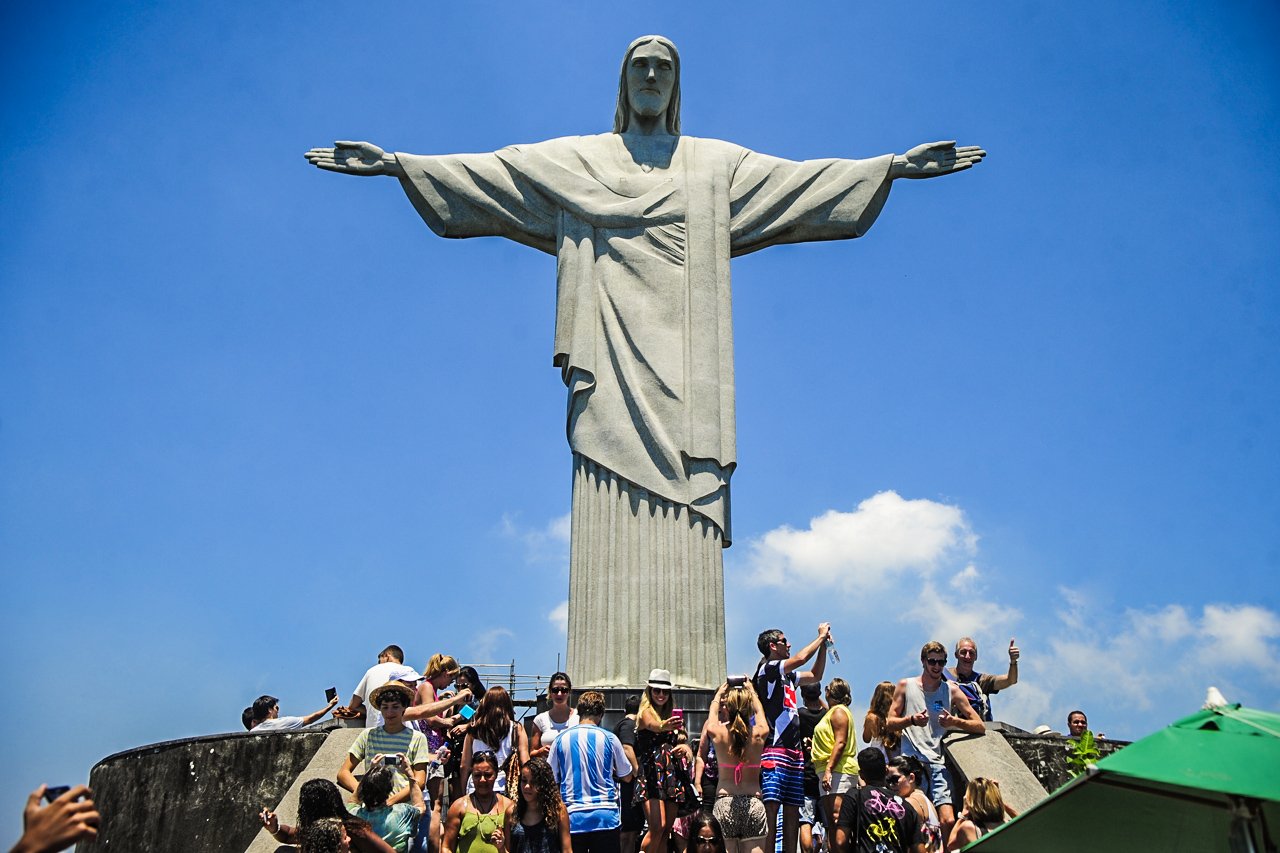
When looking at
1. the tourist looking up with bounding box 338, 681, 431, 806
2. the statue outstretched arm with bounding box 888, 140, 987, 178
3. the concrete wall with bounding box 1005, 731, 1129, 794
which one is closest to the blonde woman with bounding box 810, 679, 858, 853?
the concrete wall with bounding box 1005, 731, 1129, 794

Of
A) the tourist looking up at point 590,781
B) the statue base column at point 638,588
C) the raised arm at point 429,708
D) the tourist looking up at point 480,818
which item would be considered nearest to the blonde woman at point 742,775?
the tourist looking up at point 590,781

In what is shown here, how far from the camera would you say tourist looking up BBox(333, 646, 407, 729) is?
8309mm

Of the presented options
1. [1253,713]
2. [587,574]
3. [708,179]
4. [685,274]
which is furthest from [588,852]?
[708,179]

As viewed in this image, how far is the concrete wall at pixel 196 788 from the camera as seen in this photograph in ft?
28.7

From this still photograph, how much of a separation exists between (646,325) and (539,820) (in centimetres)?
663

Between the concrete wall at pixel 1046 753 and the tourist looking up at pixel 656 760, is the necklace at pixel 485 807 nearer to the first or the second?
the tourist looking up at pixel 656 760

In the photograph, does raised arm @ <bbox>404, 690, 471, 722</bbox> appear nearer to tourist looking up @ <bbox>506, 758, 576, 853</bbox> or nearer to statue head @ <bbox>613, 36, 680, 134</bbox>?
tourist looking up @ <bbox>506, 758, 576, 853</bbox>

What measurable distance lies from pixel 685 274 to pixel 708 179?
119cm

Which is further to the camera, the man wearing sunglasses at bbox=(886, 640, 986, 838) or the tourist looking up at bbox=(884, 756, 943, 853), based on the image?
the man wearing sunglasses at bbox=(886, 640, 986, 838)

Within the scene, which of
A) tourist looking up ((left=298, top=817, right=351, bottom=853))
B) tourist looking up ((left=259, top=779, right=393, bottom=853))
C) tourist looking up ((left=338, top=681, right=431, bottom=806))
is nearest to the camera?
tourist looking up ((left=298, top=817, right=351, bottom=853))

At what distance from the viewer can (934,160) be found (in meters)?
13.2

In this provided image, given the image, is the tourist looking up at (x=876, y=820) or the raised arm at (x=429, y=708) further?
the raised arm at (x=429, y=708)

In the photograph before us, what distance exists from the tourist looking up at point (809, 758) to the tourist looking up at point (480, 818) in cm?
206

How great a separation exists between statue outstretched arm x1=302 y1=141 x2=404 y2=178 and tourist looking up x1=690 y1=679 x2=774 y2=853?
25.8ft
